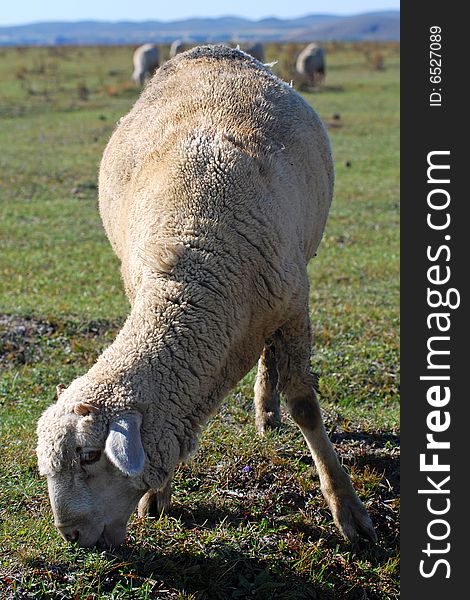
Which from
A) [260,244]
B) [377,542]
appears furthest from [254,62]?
[377,542]

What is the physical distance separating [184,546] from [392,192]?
11.5 meters

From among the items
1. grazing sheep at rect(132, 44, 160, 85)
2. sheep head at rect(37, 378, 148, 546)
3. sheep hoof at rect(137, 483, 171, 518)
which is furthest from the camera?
grazing sheep at rect(132, 44, 160, 85)

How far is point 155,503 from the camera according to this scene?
4316 mm

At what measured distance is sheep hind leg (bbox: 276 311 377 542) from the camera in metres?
4.31

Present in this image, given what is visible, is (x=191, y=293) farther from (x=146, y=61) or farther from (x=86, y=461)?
(x=146, y=61)

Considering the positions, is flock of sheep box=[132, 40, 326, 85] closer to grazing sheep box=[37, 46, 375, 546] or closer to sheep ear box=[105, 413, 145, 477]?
grazing sheep box=[37, 46, 375, 546]

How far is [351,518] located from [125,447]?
167 centimetres

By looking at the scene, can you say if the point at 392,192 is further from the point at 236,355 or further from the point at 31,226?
the point at 236,355

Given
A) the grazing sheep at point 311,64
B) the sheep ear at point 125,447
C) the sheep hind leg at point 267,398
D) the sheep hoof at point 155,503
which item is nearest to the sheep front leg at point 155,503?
the sheep hoof at point 155,503

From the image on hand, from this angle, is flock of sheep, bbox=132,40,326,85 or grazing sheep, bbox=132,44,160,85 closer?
flock of sheep, bbox=132,40,326,85

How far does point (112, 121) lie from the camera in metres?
22.6

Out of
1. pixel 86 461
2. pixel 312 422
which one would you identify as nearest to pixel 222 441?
pixel 312 422

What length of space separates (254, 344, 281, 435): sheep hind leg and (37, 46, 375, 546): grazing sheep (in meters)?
0.87

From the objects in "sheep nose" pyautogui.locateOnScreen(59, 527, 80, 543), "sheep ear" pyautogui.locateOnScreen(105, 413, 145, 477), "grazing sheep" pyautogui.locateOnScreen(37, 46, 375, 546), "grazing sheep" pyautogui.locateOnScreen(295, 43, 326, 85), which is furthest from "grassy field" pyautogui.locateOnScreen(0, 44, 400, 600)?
"grazing sheep" pyautogui.locateOnScreen(295, 43, 326, 85)
